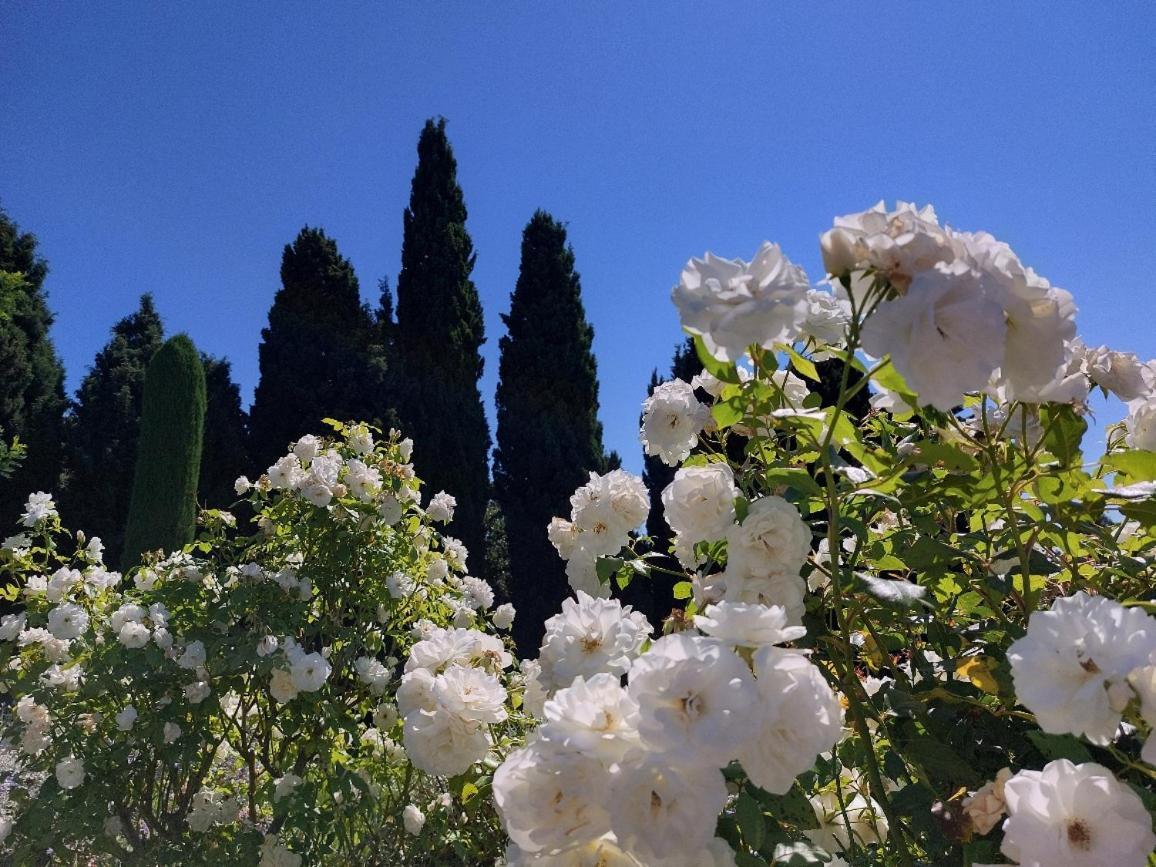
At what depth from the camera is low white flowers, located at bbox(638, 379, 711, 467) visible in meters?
1.17

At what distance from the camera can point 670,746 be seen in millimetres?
590

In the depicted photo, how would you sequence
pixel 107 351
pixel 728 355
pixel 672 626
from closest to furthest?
pixel 728 355, pixel 672 626, pixel 107 351

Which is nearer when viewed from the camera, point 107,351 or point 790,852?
point 790,852

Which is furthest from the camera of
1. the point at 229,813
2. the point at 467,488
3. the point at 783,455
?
the point at 467,488

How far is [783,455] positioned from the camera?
1.13 m

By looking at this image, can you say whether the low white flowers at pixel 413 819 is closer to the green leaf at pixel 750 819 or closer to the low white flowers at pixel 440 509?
the low white flowers at pixel 440 509

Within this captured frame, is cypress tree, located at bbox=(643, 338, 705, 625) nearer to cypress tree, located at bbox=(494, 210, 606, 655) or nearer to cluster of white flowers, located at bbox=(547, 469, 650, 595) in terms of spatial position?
cypress tree, located at bbox=(494, 210, 606, 655)

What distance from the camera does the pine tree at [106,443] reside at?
12.1m

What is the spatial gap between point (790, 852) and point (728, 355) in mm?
436

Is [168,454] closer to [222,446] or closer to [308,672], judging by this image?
[222,446]

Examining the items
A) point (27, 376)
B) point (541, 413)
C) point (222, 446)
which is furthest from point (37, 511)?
point (27, 376)

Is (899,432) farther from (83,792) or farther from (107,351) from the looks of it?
(107,351)

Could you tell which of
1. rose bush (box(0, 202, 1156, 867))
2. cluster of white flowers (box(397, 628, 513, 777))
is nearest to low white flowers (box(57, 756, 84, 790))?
rose bush (box(0, 202, 1156, 867))

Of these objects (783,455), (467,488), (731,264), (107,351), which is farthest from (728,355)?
(107,351)
